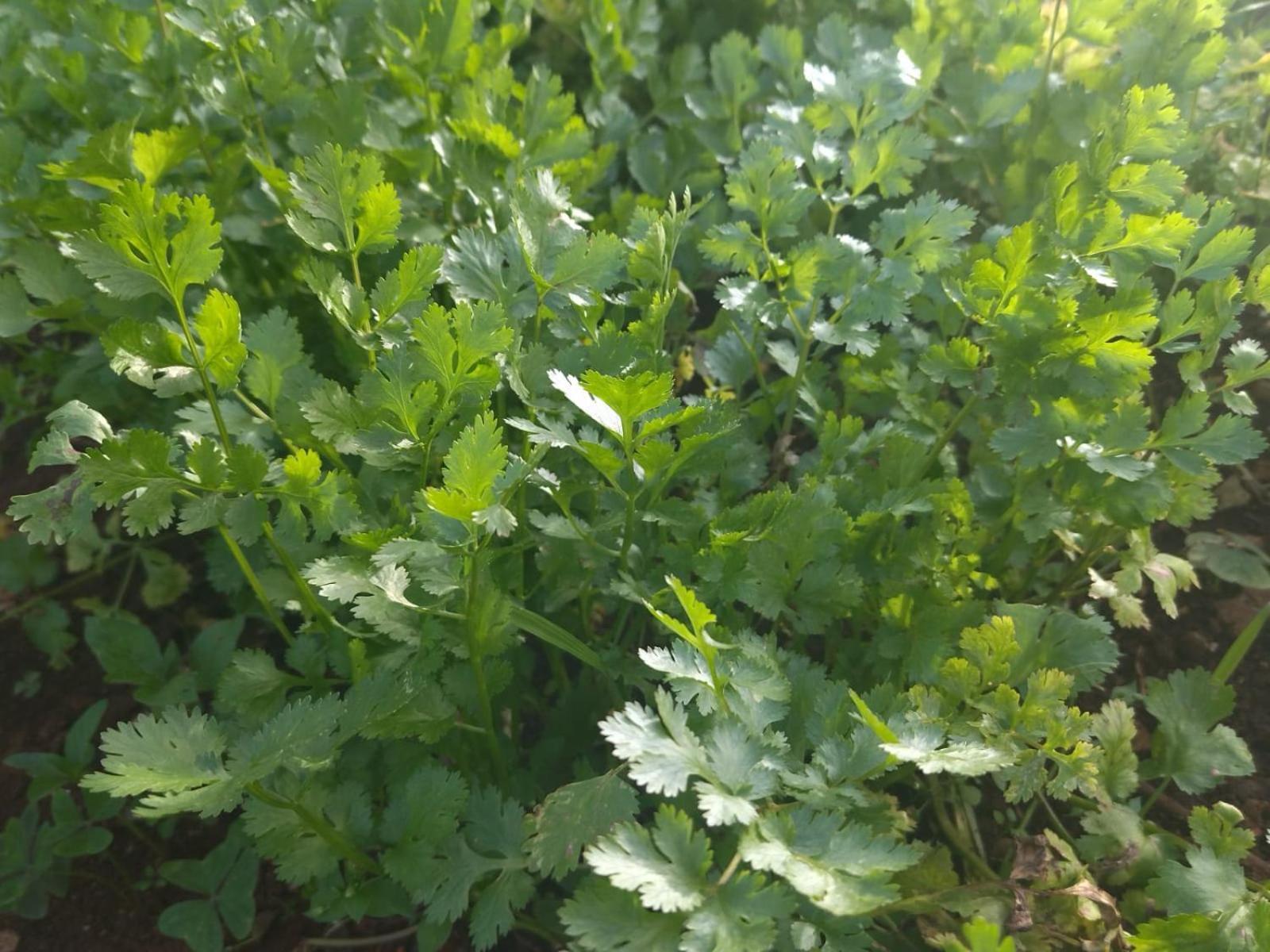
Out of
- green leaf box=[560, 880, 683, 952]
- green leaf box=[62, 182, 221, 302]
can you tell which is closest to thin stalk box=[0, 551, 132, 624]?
green leaf box=[62, 182, 221, 302]

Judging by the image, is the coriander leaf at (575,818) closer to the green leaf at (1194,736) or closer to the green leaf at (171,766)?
the green leaf at (171,766)

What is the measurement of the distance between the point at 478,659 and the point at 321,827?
205 millimetres

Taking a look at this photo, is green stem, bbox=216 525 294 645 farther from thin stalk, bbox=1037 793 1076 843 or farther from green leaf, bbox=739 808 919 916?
thin stalk, bbox=1037 793 1076 843

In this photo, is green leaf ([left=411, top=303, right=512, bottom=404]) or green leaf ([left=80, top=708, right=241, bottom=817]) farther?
green leaf ([left=411, top=303, right=512, bottom=404])

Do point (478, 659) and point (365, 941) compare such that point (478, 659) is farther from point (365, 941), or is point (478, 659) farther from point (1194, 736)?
point (1194, 736)

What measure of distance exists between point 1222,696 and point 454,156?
1054 mm

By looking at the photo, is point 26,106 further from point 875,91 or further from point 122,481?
point 875,91

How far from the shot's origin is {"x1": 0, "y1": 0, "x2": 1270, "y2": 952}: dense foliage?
806 mm

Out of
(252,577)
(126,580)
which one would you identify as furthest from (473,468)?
(126,580)

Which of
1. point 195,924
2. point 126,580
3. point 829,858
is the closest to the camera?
point 829,858

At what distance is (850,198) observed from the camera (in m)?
1.19

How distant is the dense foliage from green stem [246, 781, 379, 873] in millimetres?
13

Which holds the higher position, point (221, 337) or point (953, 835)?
point (221, 337)

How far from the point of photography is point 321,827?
2.92 ft
